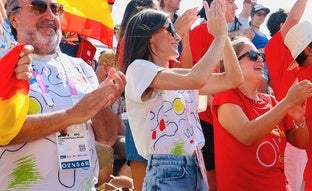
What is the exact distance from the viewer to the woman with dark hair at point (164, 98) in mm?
2854

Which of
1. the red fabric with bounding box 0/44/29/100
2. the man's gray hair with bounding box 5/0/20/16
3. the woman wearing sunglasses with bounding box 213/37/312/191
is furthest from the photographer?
the woman wearing sunglasses with bounding box 213/37/312/191

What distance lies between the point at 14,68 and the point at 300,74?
2215 mm

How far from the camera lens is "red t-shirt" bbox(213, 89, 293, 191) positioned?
3.29 metres

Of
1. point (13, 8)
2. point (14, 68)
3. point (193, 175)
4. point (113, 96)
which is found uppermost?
point (13, 8)

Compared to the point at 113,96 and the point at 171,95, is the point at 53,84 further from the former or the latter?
the point at 171,95

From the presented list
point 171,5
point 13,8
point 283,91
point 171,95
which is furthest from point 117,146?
point 13,8

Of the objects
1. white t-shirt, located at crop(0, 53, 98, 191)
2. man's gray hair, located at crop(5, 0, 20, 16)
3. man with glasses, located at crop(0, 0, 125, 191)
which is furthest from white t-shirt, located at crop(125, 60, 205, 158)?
man's gray hair, located at crop(5, 0, 20, 16)

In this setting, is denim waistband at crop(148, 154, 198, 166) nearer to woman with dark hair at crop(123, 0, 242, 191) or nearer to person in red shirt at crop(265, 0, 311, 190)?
woman with dark hair at crop(123, 0, 242, 191)

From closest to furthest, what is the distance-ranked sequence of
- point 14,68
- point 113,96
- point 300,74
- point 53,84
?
point 14,68
point 113,96
point 53,84
point 300,74

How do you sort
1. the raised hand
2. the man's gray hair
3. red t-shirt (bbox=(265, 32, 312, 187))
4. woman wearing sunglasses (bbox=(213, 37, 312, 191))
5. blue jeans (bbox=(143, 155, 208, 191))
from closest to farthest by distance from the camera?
the man's gray hair, blue jeans (bbox=(143, 155, 208, 191)), the raised hand, woman wearing sunglasses (bbox=(213, 37, 312, 191)), red t-shirt (bbox=(265, 32, 312, 187))

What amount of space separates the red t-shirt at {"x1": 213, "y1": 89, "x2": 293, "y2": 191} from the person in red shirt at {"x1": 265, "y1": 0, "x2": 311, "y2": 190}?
50 centimetres

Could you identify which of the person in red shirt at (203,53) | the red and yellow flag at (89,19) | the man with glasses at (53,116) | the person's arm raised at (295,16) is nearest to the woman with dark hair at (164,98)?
the man with glasses at (53,116)

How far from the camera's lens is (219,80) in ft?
11.2

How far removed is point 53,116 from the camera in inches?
93.0
